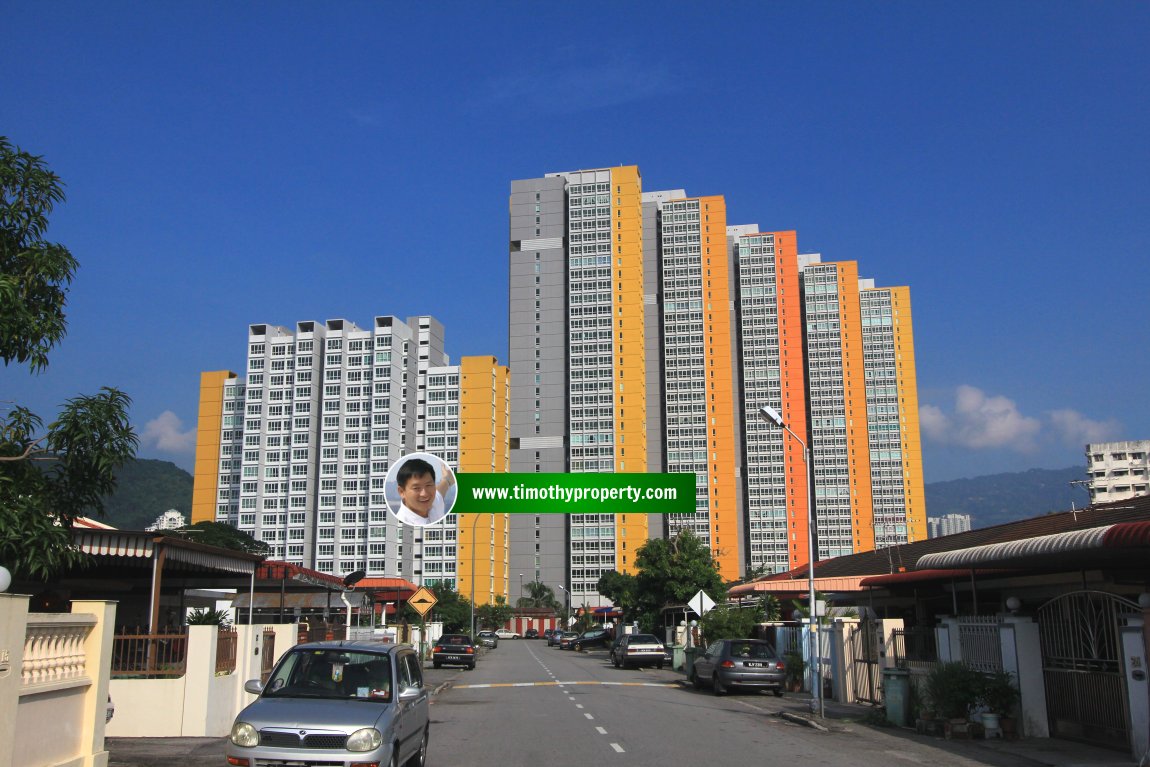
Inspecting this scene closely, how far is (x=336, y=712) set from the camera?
9.65 m

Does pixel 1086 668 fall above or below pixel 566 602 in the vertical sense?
above

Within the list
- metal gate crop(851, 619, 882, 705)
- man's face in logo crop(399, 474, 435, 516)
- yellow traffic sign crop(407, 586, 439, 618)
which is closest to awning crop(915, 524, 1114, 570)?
metal gate crop(851, 619, 882, 705)

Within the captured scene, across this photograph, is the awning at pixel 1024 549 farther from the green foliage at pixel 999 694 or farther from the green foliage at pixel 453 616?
the green foliage at pixel 453 616

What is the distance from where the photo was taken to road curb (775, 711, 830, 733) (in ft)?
60.1

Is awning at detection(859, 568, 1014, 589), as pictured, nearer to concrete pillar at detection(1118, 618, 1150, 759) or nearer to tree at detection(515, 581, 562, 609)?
concrete pillar at detection(1118, 618, 1150, 759)

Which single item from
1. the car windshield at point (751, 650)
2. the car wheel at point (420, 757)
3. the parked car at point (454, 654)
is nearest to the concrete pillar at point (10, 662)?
the car wheel at point (420, 757)

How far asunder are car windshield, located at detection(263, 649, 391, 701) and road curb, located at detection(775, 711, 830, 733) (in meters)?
10.4

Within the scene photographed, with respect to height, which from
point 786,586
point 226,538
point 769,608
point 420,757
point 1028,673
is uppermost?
point 226,538

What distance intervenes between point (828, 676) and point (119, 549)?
706 inches

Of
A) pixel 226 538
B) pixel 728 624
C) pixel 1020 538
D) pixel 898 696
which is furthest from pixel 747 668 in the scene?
pixel 226 538

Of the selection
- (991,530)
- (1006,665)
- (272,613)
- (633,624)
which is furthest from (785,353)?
(1006,665)

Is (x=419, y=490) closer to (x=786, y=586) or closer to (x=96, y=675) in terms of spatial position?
(x=786, y=586)

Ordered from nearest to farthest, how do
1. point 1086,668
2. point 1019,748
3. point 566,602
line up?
point 1019,748 < point 1086,668 < point 566,602

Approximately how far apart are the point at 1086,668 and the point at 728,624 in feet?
63.3
